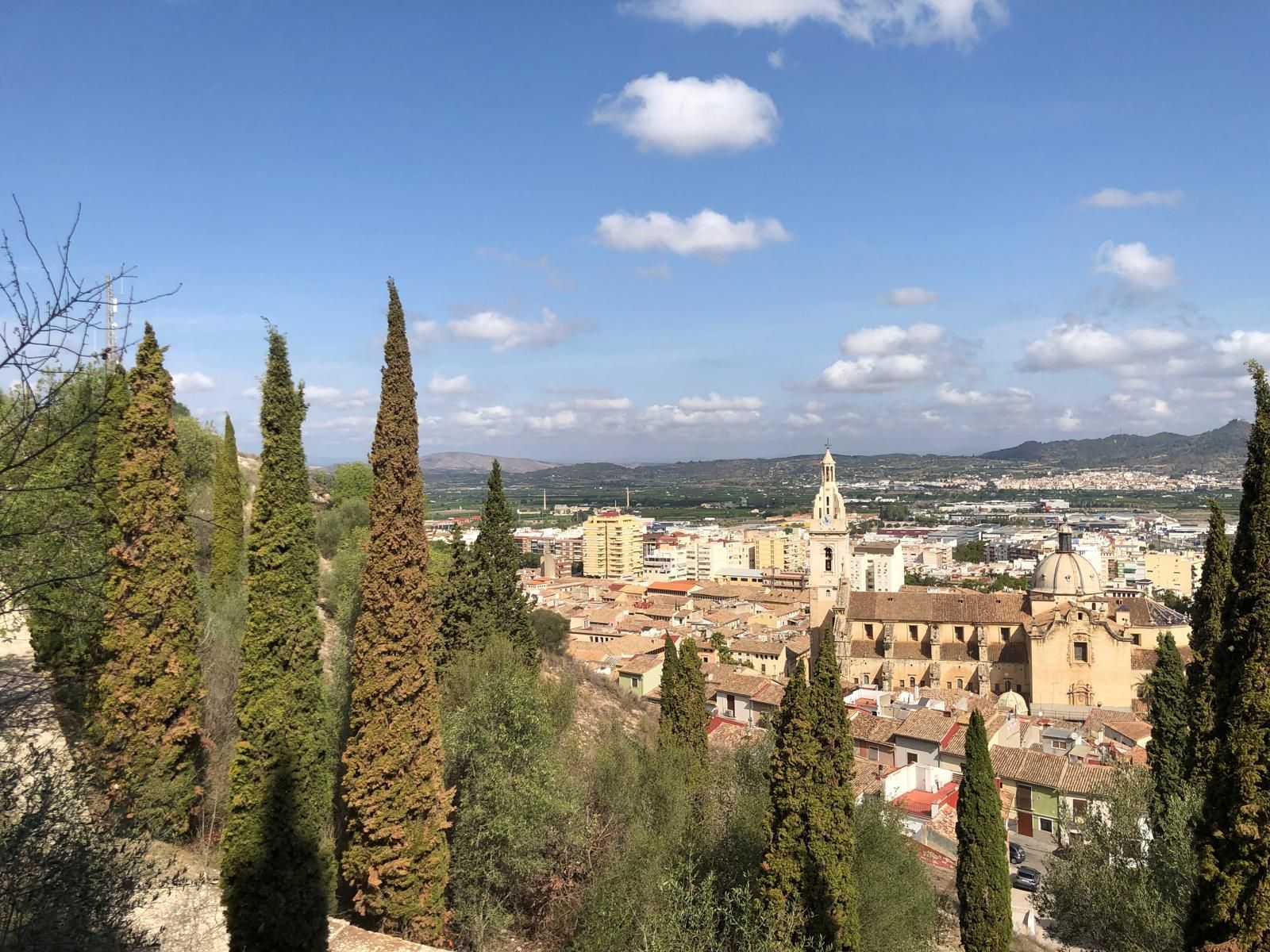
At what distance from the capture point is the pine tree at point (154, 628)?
10797mm

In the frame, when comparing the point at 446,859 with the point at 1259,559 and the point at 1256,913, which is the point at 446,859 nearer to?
the point at 1256,913

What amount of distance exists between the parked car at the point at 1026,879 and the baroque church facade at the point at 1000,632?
43.6 feet

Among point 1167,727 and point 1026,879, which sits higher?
point 1167,727

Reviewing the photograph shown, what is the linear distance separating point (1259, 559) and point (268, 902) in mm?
10562

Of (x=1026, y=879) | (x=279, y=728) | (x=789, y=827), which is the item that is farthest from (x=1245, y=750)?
(x=1026, y=879)

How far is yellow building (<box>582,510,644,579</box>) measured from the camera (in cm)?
11019

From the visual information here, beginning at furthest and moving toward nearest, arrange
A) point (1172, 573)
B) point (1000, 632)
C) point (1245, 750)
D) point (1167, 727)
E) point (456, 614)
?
1. point (1172, 573)
2. point (1000, 632)
3. point (456, 614)
4. point (1167, 727)
5. point (1245, 750)

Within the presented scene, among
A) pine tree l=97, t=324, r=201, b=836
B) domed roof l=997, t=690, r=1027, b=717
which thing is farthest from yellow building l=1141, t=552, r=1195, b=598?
pine tree l=97, t=324, r=201, b=836

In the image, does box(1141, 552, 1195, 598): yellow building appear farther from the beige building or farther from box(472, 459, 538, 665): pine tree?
box(472, 459, 538, 665): pine tree

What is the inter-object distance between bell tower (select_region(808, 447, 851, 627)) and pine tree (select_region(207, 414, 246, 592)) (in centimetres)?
3005

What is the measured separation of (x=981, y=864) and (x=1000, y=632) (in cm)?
2690

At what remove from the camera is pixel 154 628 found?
439 inches

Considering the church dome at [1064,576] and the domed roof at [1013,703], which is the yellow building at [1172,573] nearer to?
the church dome at [1064,576]

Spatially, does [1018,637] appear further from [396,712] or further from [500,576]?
[396,712]
